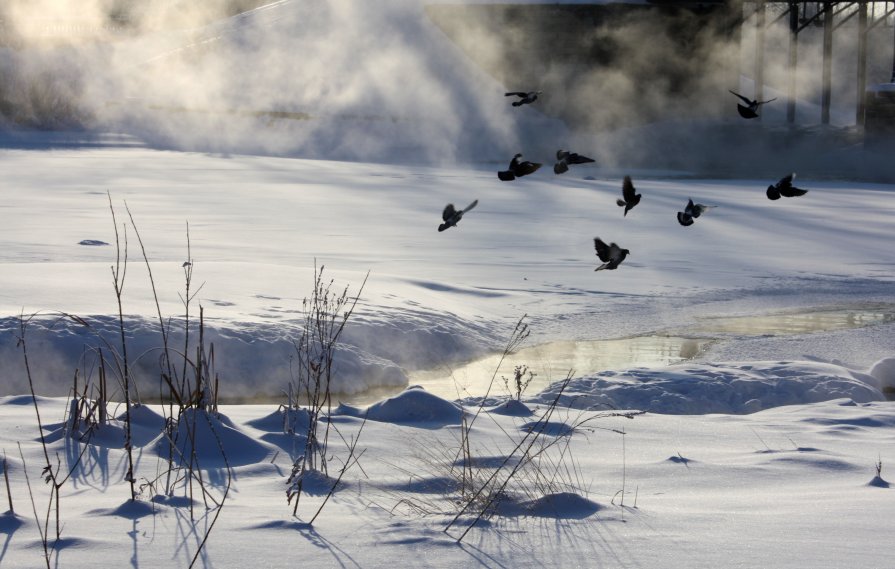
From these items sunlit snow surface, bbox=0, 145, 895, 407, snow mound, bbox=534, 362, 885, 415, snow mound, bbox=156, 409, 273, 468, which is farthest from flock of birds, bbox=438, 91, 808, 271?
sunlit snow surface, bbox=0, 145, 895, 407

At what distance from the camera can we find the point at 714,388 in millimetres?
6285

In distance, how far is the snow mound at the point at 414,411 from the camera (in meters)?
5.09

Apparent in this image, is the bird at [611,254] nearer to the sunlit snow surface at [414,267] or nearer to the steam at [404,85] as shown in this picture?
the sunlit snow surface at [414,267]

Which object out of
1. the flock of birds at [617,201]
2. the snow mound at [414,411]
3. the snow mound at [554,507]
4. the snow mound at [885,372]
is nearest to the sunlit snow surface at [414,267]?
Result: the snow mound at [885,372]

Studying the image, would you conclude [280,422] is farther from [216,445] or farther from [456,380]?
[456,380]

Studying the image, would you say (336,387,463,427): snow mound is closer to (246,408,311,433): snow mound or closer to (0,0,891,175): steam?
(246,408,311,433): snow mound

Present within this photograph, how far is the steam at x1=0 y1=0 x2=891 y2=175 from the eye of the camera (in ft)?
94.3

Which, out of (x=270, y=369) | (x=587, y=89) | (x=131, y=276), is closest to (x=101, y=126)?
(x=587, y=89)

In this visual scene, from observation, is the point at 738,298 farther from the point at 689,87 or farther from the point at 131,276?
the point at 689,87

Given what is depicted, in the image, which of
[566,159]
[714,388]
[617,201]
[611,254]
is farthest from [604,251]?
[714,388]

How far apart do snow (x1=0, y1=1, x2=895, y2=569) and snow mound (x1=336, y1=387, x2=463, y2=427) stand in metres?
0.01

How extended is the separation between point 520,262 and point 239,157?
48.4 ft

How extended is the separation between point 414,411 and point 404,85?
28987 mm

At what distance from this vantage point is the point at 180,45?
1476 inches
